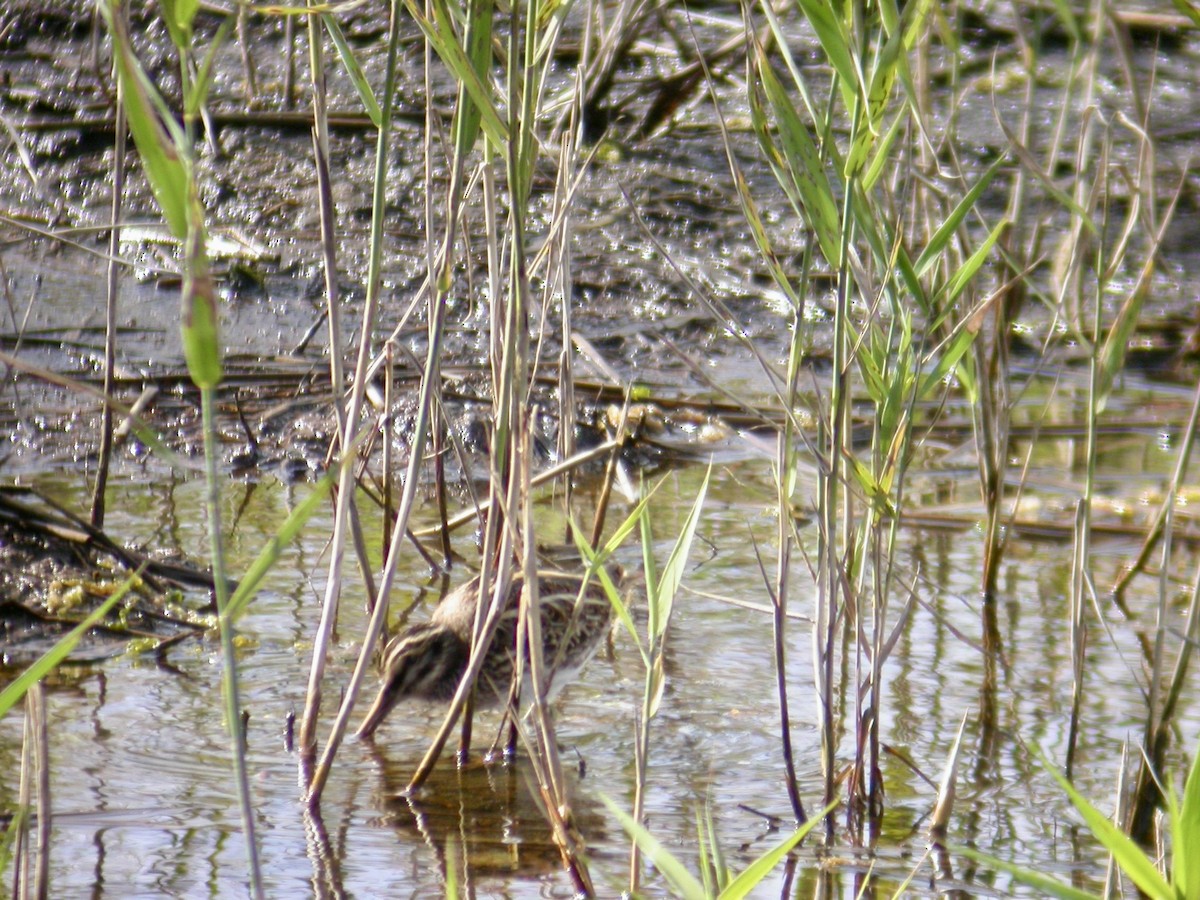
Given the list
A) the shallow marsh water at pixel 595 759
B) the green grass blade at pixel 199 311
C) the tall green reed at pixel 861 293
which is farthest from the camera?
the shallow marsh water at pixel 595 759

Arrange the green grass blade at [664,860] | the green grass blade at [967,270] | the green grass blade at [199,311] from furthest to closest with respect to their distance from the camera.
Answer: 1. the green grass blade at [967,270]
2. the green grass blade at [664,860]
3. the green grass blade at [199,311]

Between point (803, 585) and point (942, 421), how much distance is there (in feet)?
6.33

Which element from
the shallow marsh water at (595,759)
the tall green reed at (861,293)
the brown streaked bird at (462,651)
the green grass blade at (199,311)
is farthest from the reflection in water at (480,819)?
the green grass blade at (199,311)

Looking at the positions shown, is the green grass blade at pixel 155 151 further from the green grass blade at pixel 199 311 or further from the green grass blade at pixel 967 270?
the green grass blade at pixel 967 270

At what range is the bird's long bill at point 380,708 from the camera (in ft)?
15.0

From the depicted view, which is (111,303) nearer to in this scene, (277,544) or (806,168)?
(806,168)

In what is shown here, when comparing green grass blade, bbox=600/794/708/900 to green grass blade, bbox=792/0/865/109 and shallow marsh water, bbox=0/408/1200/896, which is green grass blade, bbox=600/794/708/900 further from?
green grass blade, bbox=792/0/865/109

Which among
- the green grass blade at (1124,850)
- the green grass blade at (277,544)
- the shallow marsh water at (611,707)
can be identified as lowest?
the shallow marsh water at (611,707)

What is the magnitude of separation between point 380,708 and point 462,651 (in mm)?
273

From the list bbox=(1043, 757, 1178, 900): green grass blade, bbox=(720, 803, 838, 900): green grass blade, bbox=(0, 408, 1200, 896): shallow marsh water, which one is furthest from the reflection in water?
bbox=(1043, 757, 1178, 900): green grass blade

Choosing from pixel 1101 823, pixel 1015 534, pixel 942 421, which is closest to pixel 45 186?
pixel 942 421

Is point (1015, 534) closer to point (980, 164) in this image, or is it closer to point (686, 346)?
point (686, 346)

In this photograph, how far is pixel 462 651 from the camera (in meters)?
4.69

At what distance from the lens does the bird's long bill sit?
456 centimetres
